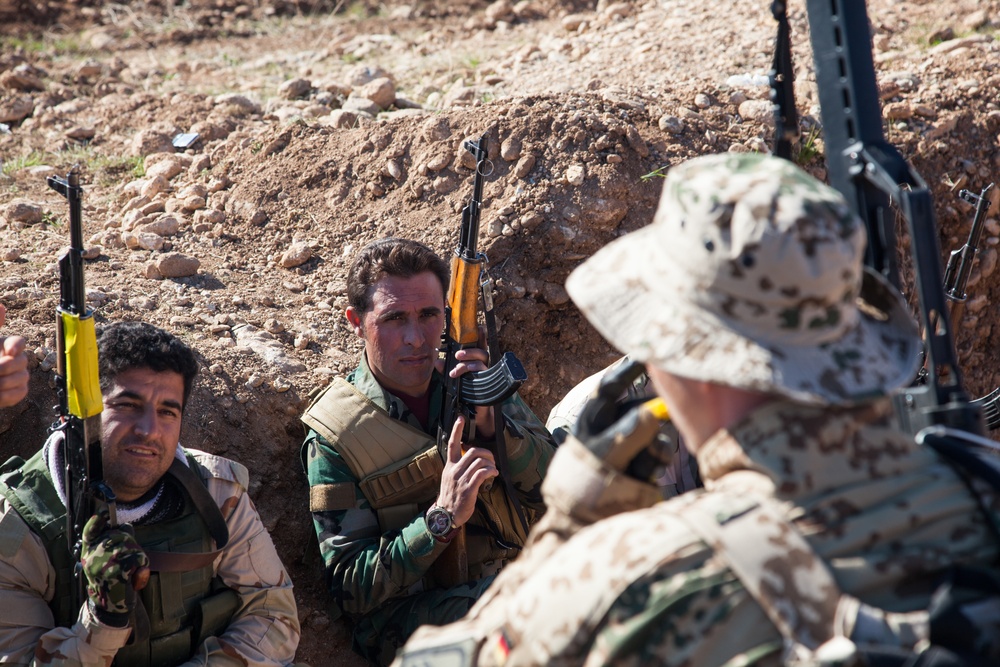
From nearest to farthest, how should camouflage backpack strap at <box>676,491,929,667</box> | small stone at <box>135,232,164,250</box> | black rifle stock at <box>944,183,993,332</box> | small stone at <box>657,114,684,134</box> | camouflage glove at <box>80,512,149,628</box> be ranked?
camouflage backpack strap at <box>676,491,929,667</box> → camouflage glove at <box>80,512,149,628</box> → black rifle stock at <box>944,183,993,332</box> → small stone at <box>135,232,164,250</box> → small stone at <box>657,114,684,134</box>

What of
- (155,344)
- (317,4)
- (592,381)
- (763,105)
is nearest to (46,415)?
(155,344)

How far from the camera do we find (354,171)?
5.63 metres

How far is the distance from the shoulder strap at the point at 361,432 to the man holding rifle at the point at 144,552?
1.36ft

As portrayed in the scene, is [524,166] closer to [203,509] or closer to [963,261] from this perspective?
[963,261]

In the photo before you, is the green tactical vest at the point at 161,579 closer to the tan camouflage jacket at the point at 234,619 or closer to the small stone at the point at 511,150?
the tan camouflage jacket at the point at 234,619

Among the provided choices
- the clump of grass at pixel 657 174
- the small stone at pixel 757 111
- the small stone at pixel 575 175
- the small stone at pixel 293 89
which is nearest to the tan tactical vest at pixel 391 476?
the small stone at pixel 575 175

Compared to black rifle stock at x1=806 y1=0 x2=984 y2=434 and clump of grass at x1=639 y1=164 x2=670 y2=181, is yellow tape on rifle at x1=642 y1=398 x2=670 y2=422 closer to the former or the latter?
black rifle stock at x1=806 y1=0 x2=984 y2=434

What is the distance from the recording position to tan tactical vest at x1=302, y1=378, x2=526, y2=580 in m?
3.80

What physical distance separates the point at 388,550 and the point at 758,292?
2.32m

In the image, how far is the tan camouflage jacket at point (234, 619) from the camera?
2943 millimetres

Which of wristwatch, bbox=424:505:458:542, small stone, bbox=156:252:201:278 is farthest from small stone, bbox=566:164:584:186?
wristwatch, bbox=424:505:458:542

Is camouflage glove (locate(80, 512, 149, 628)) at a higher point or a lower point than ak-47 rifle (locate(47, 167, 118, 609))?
lower

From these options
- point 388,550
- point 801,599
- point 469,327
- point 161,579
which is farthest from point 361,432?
point 801,599

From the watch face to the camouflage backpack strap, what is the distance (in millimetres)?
2097
